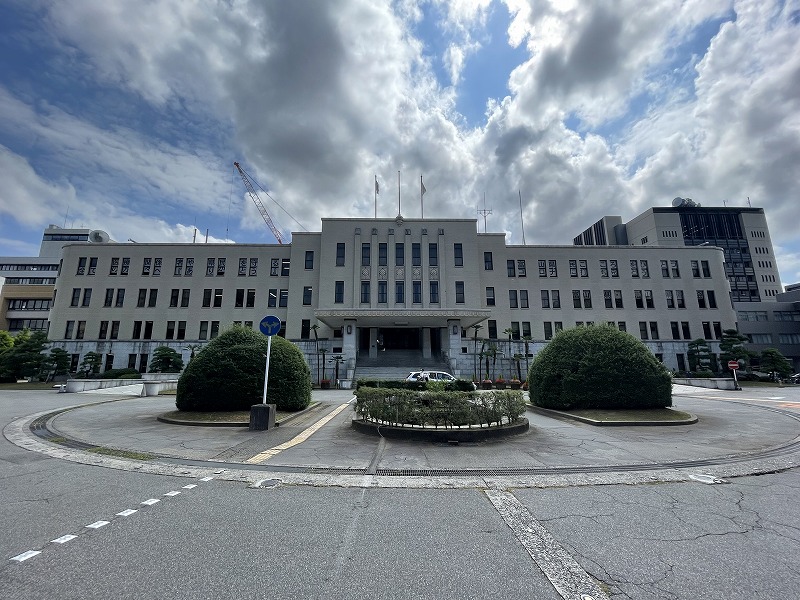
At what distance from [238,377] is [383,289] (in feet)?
105

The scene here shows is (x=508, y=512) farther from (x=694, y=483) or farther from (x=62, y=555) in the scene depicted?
(x=62, y=555)

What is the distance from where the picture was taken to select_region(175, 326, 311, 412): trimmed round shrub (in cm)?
1285

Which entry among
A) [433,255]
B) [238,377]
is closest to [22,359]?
[238,377]

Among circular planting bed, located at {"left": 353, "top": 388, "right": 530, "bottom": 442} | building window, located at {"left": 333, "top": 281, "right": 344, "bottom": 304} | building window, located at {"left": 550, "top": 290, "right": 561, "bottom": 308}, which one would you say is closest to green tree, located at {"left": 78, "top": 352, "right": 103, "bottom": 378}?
building window, located at {"left": 333, "top": 281, "right": 344, "bottom": 304}

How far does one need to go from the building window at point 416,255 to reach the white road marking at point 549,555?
40.6m

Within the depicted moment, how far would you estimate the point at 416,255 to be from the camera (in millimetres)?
45562

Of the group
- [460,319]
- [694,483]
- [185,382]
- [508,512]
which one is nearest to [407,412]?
[508,512]

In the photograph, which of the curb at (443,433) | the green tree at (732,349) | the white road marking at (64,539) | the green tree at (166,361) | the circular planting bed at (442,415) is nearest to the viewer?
the white road marking at (64,539)

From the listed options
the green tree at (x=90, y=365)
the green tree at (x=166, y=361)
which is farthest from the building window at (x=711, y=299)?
the green tree at (x=90, y=365)

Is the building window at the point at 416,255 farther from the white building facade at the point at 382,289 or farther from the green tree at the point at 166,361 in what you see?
the green tree at the point at 166,361

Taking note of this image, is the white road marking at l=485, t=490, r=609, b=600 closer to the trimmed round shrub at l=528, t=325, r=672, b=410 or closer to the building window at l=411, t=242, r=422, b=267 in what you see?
the trimmed round shrub at l=528, t=325, r=672, b=410

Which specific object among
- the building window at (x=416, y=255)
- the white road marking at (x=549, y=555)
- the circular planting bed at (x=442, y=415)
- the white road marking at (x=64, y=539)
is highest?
the building window at (x=416, y=255)

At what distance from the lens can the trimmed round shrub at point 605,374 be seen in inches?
525

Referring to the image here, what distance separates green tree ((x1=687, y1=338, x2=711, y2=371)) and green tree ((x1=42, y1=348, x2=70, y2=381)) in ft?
223
